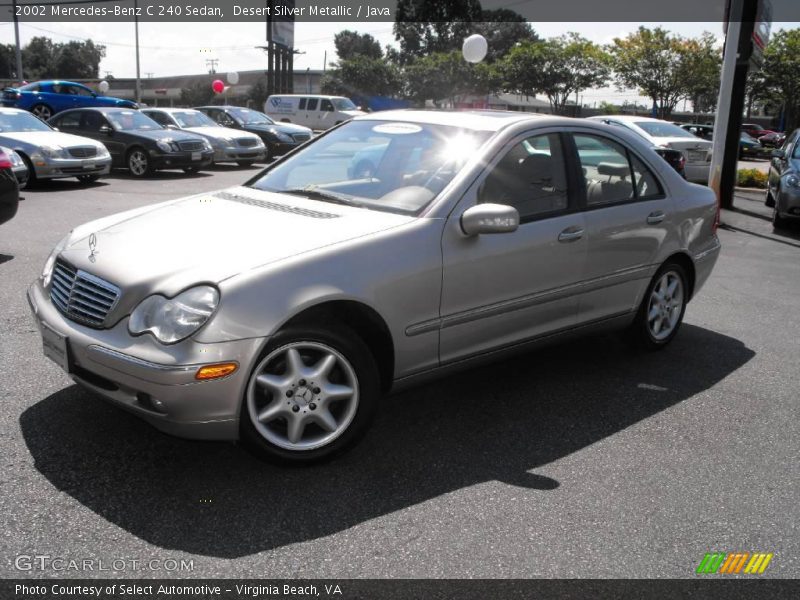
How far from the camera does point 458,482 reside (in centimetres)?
338

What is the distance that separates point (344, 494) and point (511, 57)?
61.6 meters

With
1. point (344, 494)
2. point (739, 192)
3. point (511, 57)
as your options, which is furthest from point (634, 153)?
point (511, 57)

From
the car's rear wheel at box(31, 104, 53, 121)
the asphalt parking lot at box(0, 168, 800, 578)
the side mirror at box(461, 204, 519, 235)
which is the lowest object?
the asphalt parking lot at box(0, 168, 800, 578)

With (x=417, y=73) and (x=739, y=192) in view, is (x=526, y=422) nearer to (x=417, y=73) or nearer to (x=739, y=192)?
(x=739, y=192)

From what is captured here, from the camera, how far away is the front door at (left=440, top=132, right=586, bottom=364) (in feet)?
12.5

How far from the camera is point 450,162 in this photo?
159 inches

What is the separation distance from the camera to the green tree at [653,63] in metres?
47.5

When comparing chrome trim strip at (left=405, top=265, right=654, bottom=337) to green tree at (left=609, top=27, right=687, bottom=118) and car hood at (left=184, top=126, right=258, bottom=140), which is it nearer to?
car hood at (left=184, top=126, right=258, bottom=140)

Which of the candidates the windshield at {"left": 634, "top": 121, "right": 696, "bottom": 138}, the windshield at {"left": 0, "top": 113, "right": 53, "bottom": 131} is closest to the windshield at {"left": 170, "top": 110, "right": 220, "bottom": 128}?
the windshield at {"left": 0, "top": 113, "right": 53, "bottom": 131}

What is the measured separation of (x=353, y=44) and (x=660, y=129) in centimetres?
10788

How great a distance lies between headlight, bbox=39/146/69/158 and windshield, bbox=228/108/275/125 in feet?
27.4

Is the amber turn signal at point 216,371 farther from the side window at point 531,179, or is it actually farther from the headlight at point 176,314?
the side window at point 531,179

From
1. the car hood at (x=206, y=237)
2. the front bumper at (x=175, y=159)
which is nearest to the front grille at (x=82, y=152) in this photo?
the front bumper at (x=175, y=159)

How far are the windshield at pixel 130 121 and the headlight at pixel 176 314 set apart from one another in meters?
14.2
